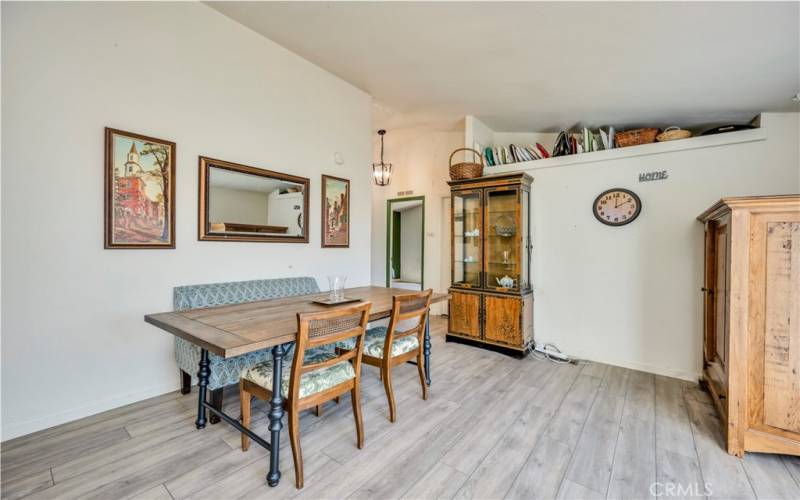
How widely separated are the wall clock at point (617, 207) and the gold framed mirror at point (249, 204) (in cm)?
302

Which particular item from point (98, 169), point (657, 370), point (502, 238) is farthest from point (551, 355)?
point (98, 169)

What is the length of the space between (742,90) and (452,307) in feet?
10.3

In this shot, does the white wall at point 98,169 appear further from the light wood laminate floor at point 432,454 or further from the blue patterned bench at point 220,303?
the light wood laminate floor at point 432,454

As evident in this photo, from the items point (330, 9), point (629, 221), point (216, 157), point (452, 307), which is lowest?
point (452, 307)

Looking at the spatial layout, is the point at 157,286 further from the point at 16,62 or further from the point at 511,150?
the point at 511,150

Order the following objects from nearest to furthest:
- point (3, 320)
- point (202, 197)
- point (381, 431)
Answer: point (3, 320)
point (381, 431)
point (202, 197)

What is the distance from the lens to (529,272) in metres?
3.97

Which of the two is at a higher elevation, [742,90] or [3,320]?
[742,90]

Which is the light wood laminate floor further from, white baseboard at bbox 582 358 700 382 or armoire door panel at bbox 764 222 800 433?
white baseboard at bbox 582 358 700 382

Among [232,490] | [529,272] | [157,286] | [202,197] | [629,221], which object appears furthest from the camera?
[529,272]

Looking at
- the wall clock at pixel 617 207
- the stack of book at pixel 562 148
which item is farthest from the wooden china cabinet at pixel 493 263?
the wall clock at pixel 617 207

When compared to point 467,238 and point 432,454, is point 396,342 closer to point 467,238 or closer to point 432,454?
point 432,454

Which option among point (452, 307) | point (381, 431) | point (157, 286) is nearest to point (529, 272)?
point (452, 307)

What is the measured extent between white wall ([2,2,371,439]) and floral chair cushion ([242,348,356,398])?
120 centimetres
